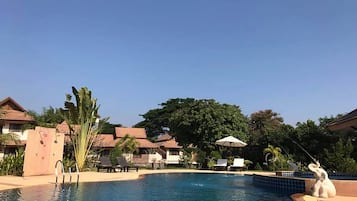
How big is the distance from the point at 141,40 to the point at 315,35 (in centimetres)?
921

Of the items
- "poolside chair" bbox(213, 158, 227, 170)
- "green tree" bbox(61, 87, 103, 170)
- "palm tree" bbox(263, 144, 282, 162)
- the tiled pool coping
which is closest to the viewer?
the tiled pool coping

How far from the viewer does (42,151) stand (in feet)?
47.5

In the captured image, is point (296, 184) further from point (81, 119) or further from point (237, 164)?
point (237, 164)

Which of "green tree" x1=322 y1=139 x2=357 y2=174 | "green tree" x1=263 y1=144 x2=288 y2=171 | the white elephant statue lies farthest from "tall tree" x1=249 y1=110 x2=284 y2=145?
the white elephant statue

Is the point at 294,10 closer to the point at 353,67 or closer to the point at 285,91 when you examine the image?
the point at 353,67

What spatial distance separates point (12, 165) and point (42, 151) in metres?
1.31

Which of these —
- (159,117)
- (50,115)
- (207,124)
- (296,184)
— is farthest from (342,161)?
(159,117)

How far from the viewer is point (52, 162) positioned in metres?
15.2

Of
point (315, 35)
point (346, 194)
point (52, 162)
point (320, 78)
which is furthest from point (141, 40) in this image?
point (346, 194)

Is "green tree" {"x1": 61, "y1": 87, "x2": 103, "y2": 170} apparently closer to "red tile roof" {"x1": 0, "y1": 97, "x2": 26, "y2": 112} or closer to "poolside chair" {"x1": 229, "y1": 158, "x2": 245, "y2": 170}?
"poolside chair" {"x1": 229, "y1": 158, "x2": 245, "y2": 170}

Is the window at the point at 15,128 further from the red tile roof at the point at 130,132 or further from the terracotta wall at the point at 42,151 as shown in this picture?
the terracotta wall at the point at 42,151

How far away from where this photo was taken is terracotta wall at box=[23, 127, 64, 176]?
13705 millimetres

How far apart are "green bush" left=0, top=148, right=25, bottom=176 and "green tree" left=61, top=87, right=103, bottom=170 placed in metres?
3.95

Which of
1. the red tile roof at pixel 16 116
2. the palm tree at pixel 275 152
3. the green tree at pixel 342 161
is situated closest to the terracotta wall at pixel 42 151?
the red tile roof at pixel 16 116
